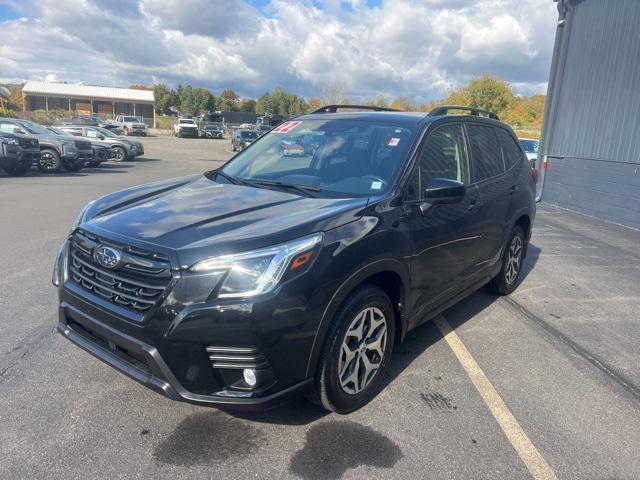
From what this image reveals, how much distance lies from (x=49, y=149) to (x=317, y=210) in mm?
16764

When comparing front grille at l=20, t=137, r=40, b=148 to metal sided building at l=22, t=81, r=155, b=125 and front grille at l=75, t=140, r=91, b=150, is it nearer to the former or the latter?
front grille at l=75, t=140, r=91, b=150

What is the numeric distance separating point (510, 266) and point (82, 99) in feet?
273

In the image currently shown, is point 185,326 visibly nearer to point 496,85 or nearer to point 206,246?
point 206,246

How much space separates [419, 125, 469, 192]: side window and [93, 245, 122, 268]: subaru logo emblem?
6.70 feet

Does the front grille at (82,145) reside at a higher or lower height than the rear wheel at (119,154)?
higher

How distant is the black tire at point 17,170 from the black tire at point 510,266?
1553cm

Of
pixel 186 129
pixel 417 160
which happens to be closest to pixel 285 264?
pixel 417 160

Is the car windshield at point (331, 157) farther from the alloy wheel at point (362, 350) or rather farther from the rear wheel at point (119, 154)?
the rear wheel at point (119, 154)

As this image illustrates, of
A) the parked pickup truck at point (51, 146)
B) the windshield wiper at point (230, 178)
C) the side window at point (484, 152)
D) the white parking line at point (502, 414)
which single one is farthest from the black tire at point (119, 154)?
the white parking line at point (502, 414)

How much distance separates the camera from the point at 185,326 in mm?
2424

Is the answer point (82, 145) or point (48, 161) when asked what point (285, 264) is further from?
point (82, 145)

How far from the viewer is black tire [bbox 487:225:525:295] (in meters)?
5.22

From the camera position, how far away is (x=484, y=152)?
4574 mm

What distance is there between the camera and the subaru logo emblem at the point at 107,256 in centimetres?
265
